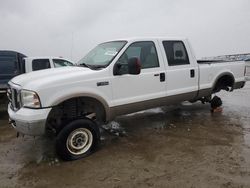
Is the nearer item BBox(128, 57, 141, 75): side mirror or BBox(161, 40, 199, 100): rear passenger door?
BBox(128, 57, 141, 75): side mirror

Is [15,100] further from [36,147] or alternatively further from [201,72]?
[201,72]

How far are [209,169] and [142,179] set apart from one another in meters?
1.05

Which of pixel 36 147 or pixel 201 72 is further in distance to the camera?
pixel 201 72

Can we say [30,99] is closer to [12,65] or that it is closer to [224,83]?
[12,65]

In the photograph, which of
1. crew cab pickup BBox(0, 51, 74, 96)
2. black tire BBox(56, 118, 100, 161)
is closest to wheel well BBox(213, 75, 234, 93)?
black tire BBox(56, 118, 100, 161)

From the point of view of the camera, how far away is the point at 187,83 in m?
5.92

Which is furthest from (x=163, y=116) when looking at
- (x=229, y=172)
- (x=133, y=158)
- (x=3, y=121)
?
(x=3, y=121)

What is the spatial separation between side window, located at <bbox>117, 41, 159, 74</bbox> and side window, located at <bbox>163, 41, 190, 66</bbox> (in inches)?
15.2

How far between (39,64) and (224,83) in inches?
264

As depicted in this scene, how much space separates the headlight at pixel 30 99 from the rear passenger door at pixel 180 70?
283 cm

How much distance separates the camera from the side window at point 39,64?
9.44 metres

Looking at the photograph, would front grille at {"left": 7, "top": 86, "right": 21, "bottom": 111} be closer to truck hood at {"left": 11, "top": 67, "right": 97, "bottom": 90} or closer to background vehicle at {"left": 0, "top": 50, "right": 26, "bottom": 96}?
truck hood at {"left": 11, "top": 67, "right": 97, "bottom": 90}

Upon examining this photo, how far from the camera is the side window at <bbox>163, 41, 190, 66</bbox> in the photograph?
5.64 meters

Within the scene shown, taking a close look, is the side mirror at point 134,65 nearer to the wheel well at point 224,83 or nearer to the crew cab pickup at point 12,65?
the wheel well at point 224,83
